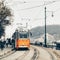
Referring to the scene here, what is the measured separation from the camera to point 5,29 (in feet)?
380

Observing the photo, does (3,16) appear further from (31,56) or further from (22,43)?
(31,56)

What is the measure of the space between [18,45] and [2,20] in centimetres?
4170

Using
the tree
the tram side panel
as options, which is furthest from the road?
the tree

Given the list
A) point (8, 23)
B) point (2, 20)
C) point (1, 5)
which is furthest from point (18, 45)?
point (8, 23)

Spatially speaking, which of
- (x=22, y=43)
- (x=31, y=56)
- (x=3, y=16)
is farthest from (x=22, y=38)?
(x=3, y=16)

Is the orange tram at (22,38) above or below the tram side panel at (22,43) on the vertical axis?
above

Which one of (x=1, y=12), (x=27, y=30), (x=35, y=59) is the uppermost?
(x=1, y=12)

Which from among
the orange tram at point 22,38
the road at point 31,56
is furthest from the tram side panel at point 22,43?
the road at point 31,56

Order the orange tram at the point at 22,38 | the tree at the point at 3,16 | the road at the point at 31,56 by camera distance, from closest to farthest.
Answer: the road at the point at 31,56
the orange tram at the point at 22,38
the tree at the point at 3,16

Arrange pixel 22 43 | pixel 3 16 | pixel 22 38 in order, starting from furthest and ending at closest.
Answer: pixel 3 16
pixel 22 43
pixel 22 38

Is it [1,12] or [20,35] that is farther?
[1,12]

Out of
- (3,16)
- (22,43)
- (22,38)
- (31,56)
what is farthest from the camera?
(3,16)

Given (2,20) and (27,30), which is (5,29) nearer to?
(2,20)

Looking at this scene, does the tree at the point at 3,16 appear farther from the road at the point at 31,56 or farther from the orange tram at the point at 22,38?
the road at the point at 31,56
